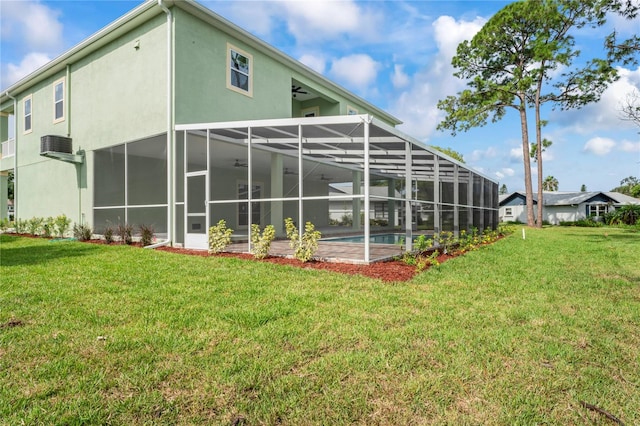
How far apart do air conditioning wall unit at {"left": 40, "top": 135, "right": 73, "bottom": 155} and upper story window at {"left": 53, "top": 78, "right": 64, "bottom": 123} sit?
1.51 meters

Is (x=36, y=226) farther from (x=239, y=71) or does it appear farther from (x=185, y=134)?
(x=239, y=71)

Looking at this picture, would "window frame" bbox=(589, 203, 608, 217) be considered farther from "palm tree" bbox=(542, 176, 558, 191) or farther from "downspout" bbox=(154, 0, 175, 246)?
"downspout" bbox=(154, 0, 175, 246)

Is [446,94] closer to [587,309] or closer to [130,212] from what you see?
[130,212]

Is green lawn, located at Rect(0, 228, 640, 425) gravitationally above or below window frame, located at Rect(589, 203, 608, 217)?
below

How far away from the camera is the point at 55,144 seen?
12.7m

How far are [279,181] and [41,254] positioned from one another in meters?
7.00

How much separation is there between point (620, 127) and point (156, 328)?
1376 cm

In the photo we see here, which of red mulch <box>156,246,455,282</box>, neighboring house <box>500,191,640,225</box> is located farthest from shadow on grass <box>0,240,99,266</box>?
neighboring house <box>500,191,640,225</box>

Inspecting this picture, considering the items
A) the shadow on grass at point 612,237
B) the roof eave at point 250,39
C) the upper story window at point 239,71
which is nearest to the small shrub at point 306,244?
the upper story window at point 239,71

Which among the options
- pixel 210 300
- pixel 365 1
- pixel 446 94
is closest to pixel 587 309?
pixel 210 300

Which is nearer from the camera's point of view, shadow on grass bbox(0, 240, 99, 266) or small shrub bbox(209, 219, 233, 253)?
shadow on grass bbox(0, 240, 99, 266)

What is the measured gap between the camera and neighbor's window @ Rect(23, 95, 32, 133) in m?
15.9

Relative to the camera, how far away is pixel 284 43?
13.9 metres

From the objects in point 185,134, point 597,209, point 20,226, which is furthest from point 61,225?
point 597,209
